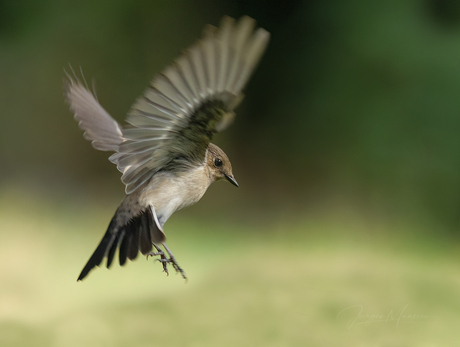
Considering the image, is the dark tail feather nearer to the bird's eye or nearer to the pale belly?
the pale belly

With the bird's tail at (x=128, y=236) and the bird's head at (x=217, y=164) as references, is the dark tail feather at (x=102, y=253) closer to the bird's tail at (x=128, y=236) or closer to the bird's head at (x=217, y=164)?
the bird's tail at (x=128, y=236)

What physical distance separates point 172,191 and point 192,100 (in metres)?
0.20

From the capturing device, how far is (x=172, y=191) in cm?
85

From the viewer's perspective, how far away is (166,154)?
0.83m

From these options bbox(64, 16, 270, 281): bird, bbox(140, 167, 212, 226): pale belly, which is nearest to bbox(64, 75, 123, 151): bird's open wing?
bbox(64, 16, 270, 281): bird

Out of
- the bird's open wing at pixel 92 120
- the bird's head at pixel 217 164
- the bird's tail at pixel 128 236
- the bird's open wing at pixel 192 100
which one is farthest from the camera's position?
the bird's open wing at pixel 92 120

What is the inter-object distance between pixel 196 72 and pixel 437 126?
1.83m

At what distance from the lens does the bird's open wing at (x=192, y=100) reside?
60 cm

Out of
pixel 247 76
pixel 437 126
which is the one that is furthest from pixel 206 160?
pixel 437 126

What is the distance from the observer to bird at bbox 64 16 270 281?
608mm

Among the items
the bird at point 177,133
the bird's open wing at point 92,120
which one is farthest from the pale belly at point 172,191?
the bird's open wing at point 92,120

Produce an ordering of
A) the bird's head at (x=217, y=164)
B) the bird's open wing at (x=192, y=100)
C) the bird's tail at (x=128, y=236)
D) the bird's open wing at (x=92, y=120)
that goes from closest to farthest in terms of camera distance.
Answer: the bird's open wing at (x=192, y=100)
the bird's tail at (x=128, y=236)
the bird's head at (x=217, y=164)
the bird's open wing at (x=92, y=120)

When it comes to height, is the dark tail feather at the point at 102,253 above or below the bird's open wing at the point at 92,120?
below

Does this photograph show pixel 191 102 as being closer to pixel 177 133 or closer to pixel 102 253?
pixel 177 133
